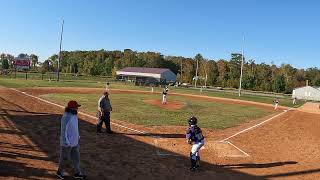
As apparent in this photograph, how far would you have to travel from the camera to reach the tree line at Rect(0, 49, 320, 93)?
104m

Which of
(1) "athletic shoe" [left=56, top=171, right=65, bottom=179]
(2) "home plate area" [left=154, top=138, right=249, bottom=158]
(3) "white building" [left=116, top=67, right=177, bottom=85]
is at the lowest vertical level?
(2) "home plate area" [left=154, top=138, right=249, bottom=158]

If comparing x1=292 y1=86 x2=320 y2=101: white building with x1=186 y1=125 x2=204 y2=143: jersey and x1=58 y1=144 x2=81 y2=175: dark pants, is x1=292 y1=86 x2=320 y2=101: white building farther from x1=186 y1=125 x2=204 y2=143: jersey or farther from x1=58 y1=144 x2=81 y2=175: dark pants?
x1=58 y1=144 x2=81 y2=175: dark pants

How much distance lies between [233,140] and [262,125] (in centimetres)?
690

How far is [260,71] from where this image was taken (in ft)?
387

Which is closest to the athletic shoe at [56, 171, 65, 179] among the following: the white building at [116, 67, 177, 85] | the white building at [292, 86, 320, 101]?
the white building at [292, 86, 320, 101]

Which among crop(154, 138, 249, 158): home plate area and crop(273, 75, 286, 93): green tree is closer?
crop(154, 138, 249, 158): home plate area

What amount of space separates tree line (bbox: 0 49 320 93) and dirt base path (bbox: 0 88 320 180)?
3279 inches

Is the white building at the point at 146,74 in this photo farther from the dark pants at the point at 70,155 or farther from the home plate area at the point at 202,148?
the dark pants at the point at 70,155

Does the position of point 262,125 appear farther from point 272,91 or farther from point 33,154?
point 272,91

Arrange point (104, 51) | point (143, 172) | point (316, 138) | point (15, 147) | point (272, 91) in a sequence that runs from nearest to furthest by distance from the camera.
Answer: point (143, 172), point (15, 147), point (316, 138), point (272, 91), point (104, 51)

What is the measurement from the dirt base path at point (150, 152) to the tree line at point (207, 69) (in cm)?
8328

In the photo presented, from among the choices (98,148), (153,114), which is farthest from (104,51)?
(98,148)

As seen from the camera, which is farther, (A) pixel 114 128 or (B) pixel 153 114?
(B) pixel 153 114

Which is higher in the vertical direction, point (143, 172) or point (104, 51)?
point (104, 51)
